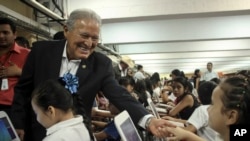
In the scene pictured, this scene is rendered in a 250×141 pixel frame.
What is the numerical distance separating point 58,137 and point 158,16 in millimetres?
4422

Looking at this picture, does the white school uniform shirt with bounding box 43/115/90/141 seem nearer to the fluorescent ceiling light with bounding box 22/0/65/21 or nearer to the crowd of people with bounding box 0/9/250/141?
the crowd of people with bounding box 0/9/250/141

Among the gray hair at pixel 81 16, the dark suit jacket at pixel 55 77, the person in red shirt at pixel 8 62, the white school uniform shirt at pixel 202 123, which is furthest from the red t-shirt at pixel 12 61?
the white school uniform shirt at pixel 202 123

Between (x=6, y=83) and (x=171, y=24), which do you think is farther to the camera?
(x=171, y=24)

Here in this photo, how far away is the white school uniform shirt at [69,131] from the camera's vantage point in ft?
4.78

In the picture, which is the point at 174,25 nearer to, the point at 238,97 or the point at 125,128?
the point at 238,97

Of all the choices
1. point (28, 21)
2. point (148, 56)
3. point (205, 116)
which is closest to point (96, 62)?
point (205, 116)

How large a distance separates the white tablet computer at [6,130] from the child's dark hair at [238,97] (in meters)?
1.13

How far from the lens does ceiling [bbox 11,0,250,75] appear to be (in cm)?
536

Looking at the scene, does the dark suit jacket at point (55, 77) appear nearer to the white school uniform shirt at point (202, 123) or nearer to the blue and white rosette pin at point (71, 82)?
the blue and white rosette pin at point (71, 82)

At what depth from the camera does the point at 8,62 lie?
247 cm

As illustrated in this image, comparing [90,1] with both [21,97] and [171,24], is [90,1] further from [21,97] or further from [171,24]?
[21,97]

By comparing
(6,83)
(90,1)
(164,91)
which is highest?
(90,1)

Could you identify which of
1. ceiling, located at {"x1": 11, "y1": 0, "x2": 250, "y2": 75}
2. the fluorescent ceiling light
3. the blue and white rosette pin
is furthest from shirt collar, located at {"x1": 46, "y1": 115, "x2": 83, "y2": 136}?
ceiling, located at {"x1": 11, "y1": 0, "x2": 250, "y2": 75}

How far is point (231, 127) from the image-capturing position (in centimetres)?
146
